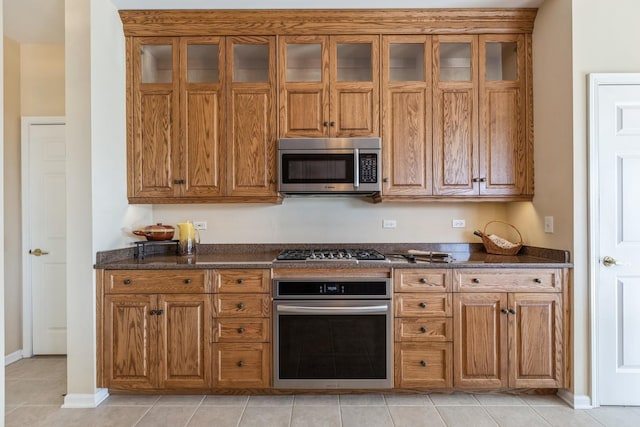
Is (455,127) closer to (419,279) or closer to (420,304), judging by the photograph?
(419,279)

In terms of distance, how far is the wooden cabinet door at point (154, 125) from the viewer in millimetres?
2762

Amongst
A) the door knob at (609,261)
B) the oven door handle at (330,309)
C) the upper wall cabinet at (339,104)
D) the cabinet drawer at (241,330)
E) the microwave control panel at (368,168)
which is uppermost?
the upper wall cabinet at (339,104)

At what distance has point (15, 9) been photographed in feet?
8.93

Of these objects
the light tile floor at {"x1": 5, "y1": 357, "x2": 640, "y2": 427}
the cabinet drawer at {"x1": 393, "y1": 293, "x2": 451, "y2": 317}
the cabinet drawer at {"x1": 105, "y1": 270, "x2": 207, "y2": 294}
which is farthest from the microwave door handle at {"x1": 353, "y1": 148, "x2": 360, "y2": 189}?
the light tile floor at {"x1": 5, "y1": 357, "x2": 640, "y2": 427}

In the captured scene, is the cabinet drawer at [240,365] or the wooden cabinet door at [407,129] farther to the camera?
the wooden cabinet door at [407,129]

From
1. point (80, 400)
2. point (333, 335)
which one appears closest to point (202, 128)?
point (333, 335)

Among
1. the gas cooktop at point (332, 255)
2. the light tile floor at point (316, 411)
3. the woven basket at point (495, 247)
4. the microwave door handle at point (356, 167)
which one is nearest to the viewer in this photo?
the light tile floor at point (316, 411)

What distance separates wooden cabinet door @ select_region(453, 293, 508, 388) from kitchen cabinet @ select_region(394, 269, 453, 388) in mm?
62

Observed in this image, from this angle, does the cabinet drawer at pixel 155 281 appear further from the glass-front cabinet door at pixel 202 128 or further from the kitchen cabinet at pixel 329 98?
the kitchen cabinet at pixel 329 98

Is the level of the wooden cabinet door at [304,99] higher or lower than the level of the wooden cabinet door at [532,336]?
higher

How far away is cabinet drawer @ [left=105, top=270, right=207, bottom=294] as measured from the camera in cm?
242

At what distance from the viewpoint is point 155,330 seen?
7.91 feet

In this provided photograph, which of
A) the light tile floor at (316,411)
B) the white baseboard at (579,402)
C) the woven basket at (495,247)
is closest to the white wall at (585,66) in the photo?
the white baseboard at (579,402)

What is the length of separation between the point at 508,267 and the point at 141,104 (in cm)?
294
